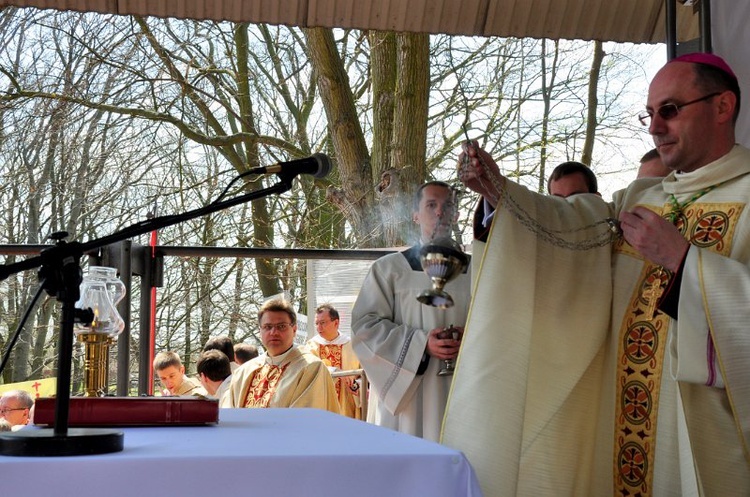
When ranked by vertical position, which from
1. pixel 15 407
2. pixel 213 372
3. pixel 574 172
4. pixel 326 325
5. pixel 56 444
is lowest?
pixel 15 407

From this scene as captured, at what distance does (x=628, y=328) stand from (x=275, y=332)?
3.71 m

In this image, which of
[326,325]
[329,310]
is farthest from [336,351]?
[329,310]

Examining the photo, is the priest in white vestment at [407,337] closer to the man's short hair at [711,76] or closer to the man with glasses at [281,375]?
the man's short hair at [711,76]

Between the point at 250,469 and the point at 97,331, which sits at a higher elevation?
the point at 97,331

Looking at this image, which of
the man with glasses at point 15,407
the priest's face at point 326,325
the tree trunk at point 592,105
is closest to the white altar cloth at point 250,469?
the man with glasses at point 15,407

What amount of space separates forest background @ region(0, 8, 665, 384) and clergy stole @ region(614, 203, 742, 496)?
849 cm

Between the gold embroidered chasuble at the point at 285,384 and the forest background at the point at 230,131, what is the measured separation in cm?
516

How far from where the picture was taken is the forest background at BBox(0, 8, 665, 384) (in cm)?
1191

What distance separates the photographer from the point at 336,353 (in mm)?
8422

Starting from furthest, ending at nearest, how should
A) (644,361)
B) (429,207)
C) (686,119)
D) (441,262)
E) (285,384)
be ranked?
(285,384) < (429,207) < (644,361) < (686,119) < (441,262)

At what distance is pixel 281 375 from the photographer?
6.36 m

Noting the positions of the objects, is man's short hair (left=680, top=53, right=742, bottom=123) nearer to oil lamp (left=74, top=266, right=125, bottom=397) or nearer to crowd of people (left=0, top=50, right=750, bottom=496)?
crowd of people (left=0, top=50, right=750, bottom=496)

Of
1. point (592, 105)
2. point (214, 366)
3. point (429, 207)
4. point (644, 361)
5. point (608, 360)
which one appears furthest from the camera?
→ point (592, 105)

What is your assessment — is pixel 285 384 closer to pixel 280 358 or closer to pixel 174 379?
pixel 280 358
